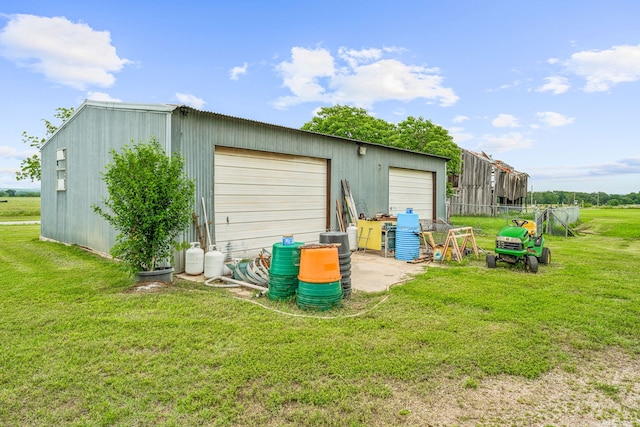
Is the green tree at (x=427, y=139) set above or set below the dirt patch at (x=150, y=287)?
above

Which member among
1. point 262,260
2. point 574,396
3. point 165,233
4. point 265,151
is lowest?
point 574,396

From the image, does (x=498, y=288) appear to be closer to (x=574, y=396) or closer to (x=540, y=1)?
(x=574, y=396)

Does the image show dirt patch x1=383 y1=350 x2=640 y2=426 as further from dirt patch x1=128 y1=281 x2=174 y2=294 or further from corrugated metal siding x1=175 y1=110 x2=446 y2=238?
corrugated metal siding x1=175 y1=110 x2=446 y2=238

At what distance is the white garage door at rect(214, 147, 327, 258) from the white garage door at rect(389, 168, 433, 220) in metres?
3.33

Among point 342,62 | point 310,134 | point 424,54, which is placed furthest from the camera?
point 342,62

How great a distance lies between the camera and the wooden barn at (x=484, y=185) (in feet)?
80.5

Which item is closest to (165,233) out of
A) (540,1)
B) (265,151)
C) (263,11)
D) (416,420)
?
(265,151)

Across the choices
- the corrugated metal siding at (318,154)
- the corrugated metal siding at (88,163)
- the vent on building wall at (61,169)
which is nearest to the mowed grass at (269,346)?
the corrugated metal siding at (318,154)

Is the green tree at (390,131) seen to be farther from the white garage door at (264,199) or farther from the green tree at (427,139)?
the white garage door at (264,199)

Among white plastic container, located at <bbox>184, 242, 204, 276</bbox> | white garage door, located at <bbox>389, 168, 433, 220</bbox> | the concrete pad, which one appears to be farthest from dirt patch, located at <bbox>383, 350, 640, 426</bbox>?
white garage door, located at <bbox>389, 168, 433, 220</bbox>

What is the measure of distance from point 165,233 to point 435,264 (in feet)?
17.6

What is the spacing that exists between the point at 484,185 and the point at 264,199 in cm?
2132

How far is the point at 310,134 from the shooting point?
9.23 m

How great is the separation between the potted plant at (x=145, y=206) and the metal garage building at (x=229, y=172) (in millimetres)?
992
